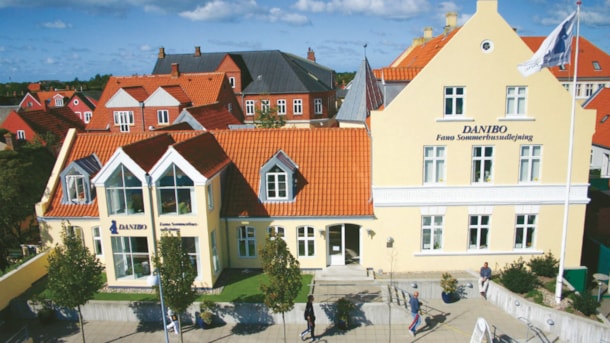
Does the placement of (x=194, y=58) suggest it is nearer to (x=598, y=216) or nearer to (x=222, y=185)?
(x=222, y=185)

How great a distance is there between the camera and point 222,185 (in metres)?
24.9

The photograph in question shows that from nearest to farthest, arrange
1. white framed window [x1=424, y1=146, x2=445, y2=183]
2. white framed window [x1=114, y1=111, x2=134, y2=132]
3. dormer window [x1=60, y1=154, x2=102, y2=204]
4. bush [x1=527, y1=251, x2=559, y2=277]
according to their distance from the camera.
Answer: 1. bush [x1=527, y1=251, x2=559, y2=277]
2. white framed window [x1=424, y1=146, x2=445, y2=183]
3. dormer window [x1=60, y1=154, x2=102, y2=204]
4. white framed window [x1=114, y1=111, x2=134, y2=132]

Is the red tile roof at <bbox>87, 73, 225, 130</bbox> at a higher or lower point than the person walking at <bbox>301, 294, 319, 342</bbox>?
higher

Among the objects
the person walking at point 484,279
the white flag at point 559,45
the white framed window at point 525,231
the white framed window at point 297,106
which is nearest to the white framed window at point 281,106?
the white framed window at point 297,106

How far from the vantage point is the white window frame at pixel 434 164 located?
2295 centimetres

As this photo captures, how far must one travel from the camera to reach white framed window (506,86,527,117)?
2217 cm

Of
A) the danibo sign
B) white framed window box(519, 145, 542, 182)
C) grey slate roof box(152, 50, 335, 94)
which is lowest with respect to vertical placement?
white framed window box(519, 145, 542, 182)

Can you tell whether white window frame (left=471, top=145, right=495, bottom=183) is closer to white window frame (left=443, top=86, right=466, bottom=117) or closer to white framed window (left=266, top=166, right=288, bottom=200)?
white window frame (left=443, top=86, right=466, bottom=117)

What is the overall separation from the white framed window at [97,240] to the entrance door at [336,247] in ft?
40.7

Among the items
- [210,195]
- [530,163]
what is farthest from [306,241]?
[530,163]

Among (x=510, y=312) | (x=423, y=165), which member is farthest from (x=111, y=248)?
(x=510, y=312)

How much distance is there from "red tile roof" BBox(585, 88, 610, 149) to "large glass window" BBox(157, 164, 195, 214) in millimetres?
33599

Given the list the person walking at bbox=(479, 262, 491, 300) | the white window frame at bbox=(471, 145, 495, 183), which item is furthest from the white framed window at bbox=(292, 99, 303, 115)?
the person walking at bbox=(479, 262, 491, 300)

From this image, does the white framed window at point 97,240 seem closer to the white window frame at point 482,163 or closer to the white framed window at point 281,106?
the white window frame at point 482,163
